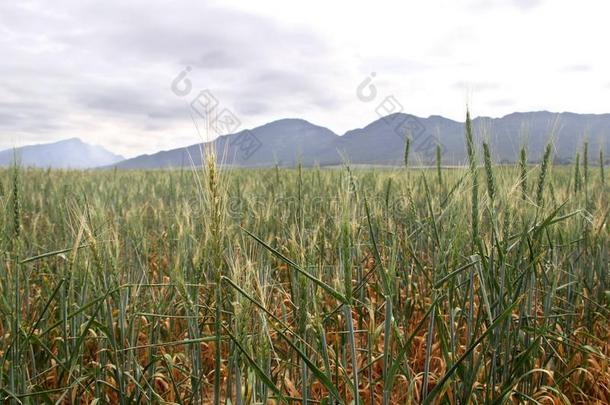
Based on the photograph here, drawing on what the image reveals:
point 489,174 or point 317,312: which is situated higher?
point 489,174

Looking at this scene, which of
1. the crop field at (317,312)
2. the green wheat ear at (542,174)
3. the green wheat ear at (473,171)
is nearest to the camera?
the crop field at (317,312)

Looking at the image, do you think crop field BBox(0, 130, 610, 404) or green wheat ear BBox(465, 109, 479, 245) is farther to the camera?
green wheat ear BBox(465, 109, 479, 245)

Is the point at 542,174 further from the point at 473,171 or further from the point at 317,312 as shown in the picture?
the point at 317,312

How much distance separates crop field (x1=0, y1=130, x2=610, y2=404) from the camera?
948mm

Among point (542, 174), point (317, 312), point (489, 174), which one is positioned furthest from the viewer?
point (542, 174)

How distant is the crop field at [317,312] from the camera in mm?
948

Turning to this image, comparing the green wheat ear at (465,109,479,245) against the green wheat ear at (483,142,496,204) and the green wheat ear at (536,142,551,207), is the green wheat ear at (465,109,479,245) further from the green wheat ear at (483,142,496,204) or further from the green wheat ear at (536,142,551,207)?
the green wheat ear at (536,142,551,207)

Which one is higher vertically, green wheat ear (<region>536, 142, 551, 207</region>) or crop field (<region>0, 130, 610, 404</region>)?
green wheat ear (<region>536, 142, 551, 207</region>)

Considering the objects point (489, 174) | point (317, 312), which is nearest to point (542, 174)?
point (489, 174)

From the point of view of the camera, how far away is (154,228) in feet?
11.8

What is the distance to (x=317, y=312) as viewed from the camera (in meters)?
0.85

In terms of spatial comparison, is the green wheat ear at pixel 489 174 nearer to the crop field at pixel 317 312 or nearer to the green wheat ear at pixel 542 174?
the crop field at pixel 317 312

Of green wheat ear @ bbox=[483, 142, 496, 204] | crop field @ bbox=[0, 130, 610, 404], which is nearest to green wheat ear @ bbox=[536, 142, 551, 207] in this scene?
crop field @ bbox=[0, 130, 610, 404]

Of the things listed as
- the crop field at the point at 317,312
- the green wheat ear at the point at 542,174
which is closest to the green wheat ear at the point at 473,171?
the crop field at the point at 317,312
